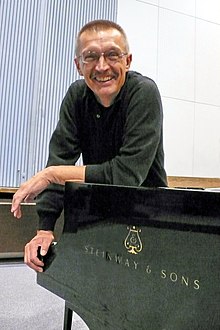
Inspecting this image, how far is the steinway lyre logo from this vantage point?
651 mm

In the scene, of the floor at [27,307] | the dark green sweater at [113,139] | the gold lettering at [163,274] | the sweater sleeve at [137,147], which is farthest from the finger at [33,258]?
the floor at [27,307]

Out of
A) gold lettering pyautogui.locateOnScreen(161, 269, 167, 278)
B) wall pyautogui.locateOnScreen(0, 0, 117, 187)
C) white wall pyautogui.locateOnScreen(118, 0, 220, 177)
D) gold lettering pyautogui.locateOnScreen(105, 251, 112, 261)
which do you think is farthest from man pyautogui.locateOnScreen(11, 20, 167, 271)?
white wall pyautogui.locateOnScreen(118, 0, 220, 177)

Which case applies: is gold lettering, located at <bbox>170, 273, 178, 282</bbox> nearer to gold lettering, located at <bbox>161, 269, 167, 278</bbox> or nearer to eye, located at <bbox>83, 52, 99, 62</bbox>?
gold lettering, located at <bbox>161, 269, 167, 278</bbox>

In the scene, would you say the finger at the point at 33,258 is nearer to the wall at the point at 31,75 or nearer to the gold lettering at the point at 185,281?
the gold lettering at the point at 185,281

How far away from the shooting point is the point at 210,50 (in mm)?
3873

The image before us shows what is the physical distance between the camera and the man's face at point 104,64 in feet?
3.55

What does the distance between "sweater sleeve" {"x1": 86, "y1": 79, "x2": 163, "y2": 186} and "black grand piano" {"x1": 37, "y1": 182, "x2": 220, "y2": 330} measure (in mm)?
200

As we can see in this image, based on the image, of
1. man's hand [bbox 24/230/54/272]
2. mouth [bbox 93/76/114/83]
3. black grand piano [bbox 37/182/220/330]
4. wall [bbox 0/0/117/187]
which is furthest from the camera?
wall [bbox 0/0/117/187]

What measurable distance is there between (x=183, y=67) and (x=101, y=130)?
8.85 ft

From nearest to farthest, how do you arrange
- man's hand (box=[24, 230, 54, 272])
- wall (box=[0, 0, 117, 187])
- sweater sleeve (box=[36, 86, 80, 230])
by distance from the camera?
1. man's hand (box=[24, 230, 54, 272])
2. sweater sleeve (box=[36, 86, 80, 230])
3. wall (box=[0, 0, 117, 187])

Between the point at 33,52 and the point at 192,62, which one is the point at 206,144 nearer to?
the point at 192,62

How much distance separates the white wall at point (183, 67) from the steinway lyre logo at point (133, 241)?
2867 millimetres

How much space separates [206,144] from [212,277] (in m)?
3.42

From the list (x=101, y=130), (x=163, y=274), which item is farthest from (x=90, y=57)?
(x=163, y=274)
